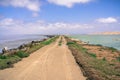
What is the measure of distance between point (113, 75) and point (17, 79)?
6.11 meters

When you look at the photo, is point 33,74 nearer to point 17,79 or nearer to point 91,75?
point 17,79

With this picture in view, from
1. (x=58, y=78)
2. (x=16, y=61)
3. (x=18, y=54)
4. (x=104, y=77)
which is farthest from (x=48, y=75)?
(x=18, y=54)

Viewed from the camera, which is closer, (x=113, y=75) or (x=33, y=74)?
(x=113, y=75)

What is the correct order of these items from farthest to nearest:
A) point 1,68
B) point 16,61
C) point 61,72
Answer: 1. point 16,61
2. point 1,68
3. point 61,72

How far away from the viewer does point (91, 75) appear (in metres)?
14.1

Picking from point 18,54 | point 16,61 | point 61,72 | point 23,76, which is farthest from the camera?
point 18,54

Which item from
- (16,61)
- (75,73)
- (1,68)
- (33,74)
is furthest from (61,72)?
(16,61)

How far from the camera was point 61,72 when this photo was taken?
15758 mm

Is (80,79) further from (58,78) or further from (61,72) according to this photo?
(61,72)

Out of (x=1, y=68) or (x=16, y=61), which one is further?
(x=16, y=61)

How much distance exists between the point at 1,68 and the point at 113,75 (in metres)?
8.99

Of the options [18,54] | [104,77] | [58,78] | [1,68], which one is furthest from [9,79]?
[18,54]

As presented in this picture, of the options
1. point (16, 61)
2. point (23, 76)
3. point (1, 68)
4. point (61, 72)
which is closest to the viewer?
point (23, 76)

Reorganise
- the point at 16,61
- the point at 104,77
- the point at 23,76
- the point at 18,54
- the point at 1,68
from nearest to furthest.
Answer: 1. the point at 104,77
2. the point at 23,76
3. the point at 1,68
4. the point at 16,61
5. the point at 18,54
